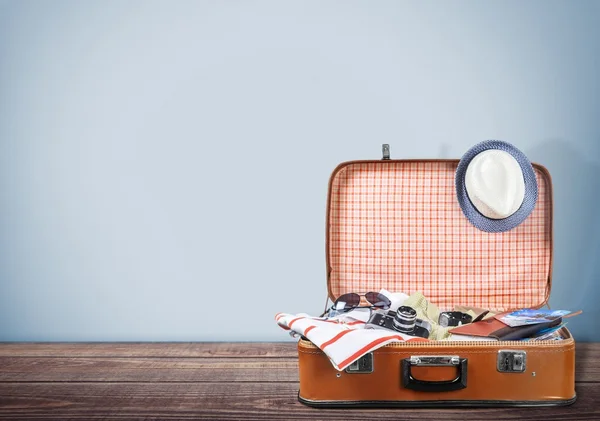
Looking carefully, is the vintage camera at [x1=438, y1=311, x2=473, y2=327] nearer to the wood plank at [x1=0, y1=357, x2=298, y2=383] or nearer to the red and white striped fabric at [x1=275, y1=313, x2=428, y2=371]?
the red and white striped fabric at [x1=275, y1=313, x2=428, y2=371]

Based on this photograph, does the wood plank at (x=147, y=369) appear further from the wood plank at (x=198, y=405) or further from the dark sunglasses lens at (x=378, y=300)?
the dark sunglasses lens at (x=378, y=300)

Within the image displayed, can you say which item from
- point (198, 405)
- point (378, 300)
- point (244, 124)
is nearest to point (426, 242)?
point (378, 300)

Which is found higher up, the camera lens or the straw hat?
the straw hat

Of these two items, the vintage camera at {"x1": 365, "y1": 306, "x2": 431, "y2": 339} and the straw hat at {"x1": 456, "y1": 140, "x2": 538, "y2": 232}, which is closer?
the vintage camera at {"x1": 365, "y1": 306, "x2": 431, "y2": 339}

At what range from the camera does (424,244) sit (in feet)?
5.82

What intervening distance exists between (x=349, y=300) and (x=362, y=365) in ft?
1.20

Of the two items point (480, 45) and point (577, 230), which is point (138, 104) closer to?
point (480, 45)

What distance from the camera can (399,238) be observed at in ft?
5.84

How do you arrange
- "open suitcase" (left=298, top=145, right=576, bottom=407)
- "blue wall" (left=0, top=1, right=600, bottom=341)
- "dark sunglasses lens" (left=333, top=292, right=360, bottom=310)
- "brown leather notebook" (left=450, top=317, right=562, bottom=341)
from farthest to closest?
"blue wall" (left=0, top=1, right=600, bottom=341)
"open suitcase" (left=298, top=145, right=576, bottom=407)
"dark sunglasses lens" (left=333, top=292, right=360, bottom=310)
"brown leather notebook" (left=450, top=317, right=562, bottom=341)

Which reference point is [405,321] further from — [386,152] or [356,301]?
[386,152]

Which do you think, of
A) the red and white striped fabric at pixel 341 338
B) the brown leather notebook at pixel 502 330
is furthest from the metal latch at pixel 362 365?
the brown leather notebook at pixel 502 330

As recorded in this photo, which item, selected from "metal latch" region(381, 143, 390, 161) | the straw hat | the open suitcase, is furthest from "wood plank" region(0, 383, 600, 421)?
"metal latch" region(381, 143, 390, 161)

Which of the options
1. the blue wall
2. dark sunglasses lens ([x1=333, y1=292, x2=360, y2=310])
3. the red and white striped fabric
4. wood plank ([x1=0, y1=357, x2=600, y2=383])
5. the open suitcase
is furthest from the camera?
the blue wall

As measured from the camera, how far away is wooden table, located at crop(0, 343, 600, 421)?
51.2 inches
